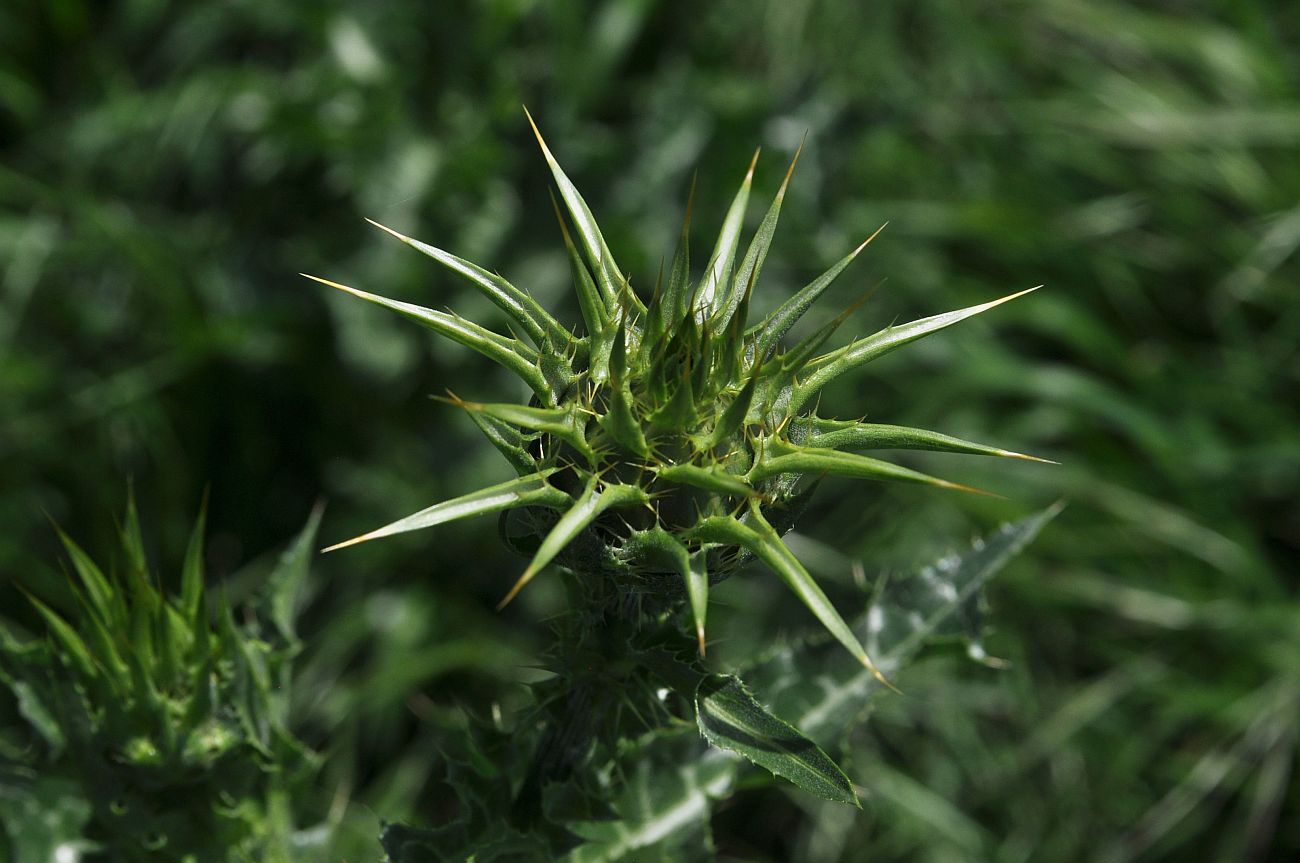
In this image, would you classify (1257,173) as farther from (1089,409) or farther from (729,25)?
(729,25)

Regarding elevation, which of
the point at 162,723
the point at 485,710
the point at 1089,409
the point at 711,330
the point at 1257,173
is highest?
the point at 711,330

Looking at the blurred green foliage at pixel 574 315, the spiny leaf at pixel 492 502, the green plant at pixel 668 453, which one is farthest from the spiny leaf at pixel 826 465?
the blurred green foliage at pixel 574 315

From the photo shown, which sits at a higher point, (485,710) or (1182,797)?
(485,710)

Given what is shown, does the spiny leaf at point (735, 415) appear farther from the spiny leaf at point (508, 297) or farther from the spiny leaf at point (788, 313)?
the spiny leaf at point (508, 297)

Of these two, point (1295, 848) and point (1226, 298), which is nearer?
point (1295, 848)

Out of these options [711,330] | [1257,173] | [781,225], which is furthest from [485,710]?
[1257,173]

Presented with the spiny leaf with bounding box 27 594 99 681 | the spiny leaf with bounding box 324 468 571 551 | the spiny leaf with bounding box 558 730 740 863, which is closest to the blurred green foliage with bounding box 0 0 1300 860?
the spiny leaf with bounding box 558 730 740 863

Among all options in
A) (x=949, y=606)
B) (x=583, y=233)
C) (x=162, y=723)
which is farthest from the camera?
(x=949, y=606)
